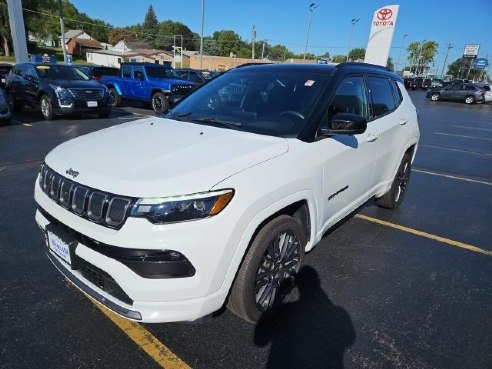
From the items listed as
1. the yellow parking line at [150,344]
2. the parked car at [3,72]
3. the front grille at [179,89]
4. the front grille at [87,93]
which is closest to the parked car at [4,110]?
the front grille at [87,93]

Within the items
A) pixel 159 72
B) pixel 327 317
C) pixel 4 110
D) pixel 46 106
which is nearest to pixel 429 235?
pixel 327 317

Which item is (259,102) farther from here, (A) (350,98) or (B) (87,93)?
(B) (87,93)

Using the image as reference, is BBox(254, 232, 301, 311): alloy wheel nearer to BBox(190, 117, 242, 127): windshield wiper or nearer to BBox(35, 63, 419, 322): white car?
BBox(35, 63, 419, 322): white car

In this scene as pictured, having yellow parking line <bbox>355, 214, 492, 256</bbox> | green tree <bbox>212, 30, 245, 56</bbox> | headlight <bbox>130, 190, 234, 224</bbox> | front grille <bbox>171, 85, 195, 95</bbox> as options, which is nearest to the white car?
headlight <bbox>130, 190, 234, 224</bbox>

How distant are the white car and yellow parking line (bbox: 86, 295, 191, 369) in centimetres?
40

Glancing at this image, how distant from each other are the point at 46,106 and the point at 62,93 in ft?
2.55

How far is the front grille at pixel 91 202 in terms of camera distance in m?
2.05

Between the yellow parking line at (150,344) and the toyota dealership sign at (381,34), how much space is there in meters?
24.2

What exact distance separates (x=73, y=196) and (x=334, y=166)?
6.40ft

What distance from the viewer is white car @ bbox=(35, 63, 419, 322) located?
6.65 feet

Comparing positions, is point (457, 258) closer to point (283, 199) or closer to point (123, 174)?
point (283, 199)

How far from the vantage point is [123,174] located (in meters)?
2.17

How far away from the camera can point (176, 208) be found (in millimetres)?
2014

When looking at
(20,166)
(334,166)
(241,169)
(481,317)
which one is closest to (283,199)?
(241,169)
